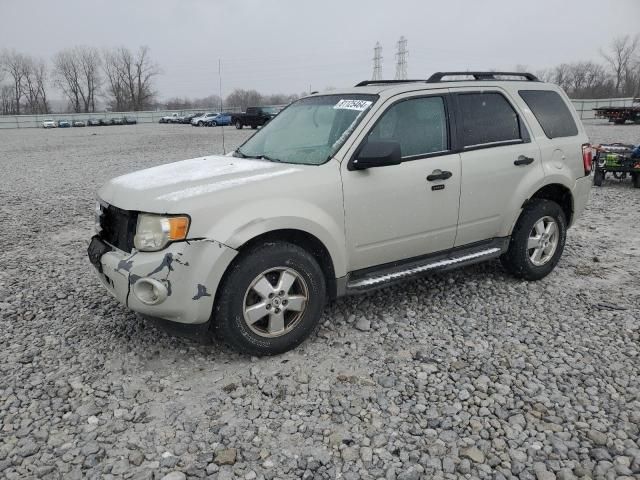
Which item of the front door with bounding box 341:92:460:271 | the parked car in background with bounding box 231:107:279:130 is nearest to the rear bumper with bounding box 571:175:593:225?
the front door with bounding box 341:92:460:271

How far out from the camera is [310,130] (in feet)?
14.0

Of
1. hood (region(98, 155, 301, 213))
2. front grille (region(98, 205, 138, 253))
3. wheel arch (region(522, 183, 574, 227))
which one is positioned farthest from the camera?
wheel arch (region(522, 183, 574, 227))

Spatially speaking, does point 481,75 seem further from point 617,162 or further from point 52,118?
point 52,118

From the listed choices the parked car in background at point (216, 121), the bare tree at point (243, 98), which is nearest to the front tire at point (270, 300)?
the parked car in background at point (216, 121)

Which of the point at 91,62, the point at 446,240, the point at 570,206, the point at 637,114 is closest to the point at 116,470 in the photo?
the point at 446,240

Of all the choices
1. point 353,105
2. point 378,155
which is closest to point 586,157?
point 353,105

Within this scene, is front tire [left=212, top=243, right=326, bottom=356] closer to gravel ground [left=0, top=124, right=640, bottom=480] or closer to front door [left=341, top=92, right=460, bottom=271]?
gravel ground [left=0, top=124, right=640, bottom=480]

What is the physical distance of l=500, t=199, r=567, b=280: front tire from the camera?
15.5 ft

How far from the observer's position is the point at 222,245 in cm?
317

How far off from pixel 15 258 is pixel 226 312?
392 centimetres

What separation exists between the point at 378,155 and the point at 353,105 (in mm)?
731

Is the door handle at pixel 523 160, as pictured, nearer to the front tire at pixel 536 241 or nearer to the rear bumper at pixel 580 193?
the front tire at pixel 536 241

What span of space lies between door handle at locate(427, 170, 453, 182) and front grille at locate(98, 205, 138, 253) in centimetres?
220

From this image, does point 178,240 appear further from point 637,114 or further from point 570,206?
point 637,114
